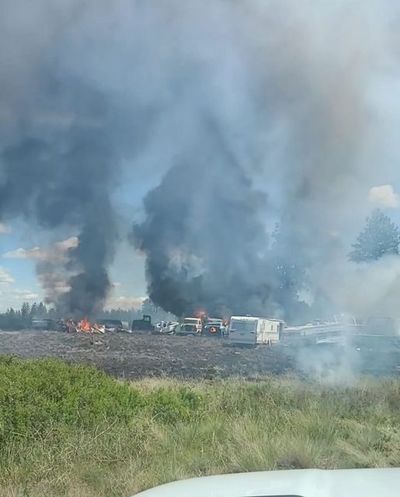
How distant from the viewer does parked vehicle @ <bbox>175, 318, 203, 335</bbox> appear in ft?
61.8

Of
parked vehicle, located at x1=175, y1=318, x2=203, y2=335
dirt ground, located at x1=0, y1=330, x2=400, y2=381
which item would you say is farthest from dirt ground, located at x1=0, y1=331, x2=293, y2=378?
parked vehicle, located at x1=175, y1=318, x2=203, y2=335

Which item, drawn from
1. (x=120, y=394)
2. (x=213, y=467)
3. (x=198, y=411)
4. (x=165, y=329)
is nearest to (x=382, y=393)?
(x=198, y=411)

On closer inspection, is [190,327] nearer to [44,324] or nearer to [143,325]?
[143,325]

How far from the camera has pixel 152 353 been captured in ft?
57.0

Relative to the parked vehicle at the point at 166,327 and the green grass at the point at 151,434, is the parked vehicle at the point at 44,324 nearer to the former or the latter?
the parked vehicle at the point at 166,327

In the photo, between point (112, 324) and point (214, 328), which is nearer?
point (214, 328)

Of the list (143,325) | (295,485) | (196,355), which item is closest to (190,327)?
(143,325)

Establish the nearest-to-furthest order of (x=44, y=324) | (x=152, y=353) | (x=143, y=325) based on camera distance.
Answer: (x=152, y=353)
(x=143, y=325)
(x=44, y=324)

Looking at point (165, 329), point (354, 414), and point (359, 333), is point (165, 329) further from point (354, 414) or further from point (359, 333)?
point (354, 414)

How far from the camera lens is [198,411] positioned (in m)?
8.96

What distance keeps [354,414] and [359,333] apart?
25.9 feet

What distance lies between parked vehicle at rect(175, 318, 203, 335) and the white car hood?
52.6ft

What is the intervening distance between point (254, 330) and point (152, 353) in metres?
3.09

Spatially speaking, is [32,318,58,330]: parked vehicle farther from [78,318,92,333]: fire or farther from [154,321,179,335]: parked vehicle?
[154,321,179,335]: parked vehicle
